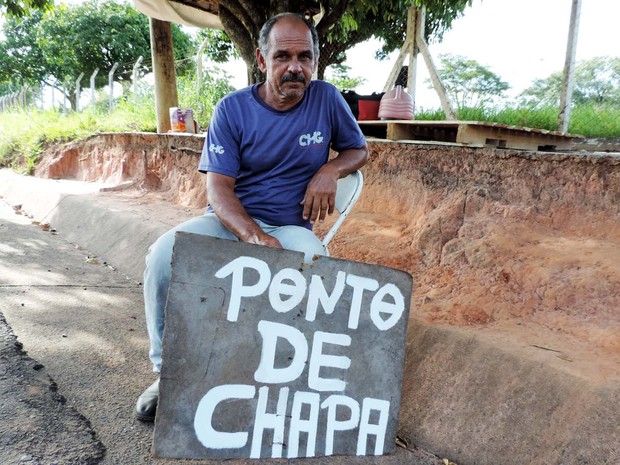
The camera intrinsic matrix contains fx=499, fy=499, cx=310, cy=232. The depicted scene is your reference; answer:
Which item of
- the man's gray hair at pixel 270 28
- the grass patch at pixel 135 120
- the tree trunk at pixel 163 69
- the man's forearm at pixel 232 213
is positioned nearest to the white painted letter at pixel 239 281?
the man's forearm at pixel 232 213

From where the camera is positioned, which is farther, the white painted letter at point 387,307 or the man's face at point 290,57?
the man's face at point 290,57

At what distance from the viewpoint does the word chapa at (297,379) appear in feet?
5.32

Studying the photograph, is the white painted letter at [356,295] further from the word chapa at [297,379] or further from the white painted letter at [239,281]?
the white painted letter at [239,281]

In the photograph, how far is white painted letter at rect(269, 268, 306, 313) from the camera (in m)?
1.66

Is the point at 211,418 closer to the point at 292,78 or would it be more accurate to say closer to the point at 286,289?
the point at 286,289

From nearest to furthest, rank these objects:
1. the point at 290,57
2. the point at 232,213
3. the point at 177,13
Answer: the point at 232,213
the point at 290,57
the point at 177,13

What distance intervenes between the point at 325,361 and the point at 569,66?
3199 millimetres

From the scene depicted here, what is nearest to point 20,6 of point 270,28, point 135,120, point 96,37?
point 135,120

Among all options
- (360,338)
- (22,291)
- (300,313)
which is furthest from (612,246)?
(22,291)

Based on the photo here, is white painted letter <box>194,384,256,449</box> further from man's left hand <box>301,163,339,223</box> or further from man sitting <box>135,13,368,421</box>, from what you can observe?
man's left hand <box>301,163,339,223</box>

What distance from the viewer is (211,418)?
5.24ft

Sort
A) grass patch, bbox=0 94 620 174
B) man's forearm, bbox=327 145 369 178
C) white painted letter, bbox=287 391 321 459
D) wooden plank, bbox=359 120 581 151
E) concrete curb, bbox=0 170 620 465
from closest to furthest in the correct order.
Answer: concrete curb, bbox=0 170 620 465
white painted letter, bbox=287 391 321 459
man's forearm, bbox=327 145 369 178
wooden plank, bbox=359 120 581 151
grass patch, bbox=0 94 620 174

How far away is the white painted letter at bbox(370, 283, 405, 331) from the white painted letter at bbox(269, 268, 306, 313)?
268mm

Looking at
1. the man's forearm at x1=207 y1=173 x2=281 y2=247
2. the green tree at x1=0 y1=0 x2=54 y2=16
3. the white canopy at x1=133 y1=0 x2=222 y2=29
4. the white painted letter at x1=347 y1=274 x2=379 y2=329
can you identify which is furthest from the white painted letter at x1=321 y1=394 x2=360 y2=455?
the green tree at x1=0 y1=0 x2=54 y2=16
